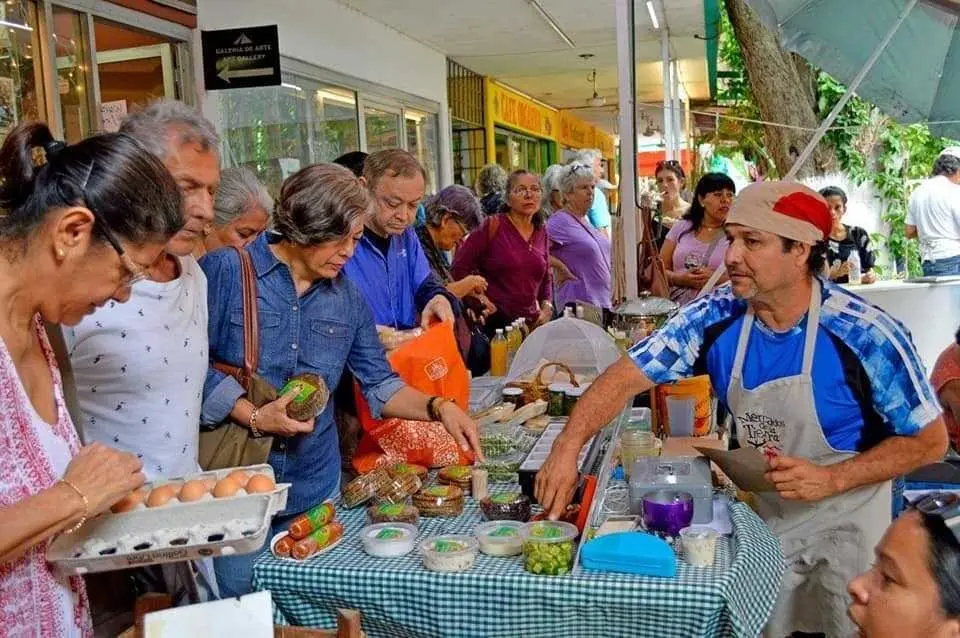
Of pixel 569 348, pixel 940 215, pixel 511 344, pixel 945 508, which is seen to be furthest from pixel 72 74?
pixel 940 215

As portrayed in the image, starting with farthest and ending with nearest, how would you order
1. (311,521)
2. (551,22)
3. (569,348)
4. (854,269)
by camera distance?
(551,22), (854,269), (569,348), (311,521)

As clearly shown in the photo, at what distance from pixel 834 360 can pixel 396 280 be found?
6.27 feet

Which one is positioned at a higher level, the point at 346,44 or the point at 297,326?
the point at 346,44

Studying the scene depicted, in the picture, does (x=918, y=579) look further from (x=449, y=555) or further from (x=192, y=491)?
(x=192, y=491)

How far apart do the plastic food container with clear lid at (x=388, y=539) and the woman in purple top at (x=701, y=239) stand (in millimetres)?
3638

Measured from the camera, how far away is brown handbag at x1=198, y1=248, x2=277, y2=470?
7.85ft

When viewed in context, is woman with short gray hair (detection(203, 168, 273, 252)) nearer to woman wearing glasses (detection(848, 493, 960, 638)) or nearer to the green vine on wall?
woman wearing glasses (detection(848, 493, 960, 638))

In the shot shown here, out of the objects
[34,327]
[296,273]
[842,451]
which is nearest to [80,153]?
[34,327]

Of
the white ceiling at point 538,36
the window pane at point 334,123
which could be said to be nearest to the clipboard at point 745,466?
the white ceiling at point 538,36

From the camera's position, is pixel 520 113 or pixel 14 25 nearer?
pixel 14 25

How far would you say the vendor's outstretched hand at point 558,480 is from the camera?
241cm

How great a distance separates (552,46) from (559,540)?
1103 cm

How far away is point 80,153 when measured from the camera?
1.50m

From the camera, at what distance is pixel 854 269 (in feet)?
24.5
